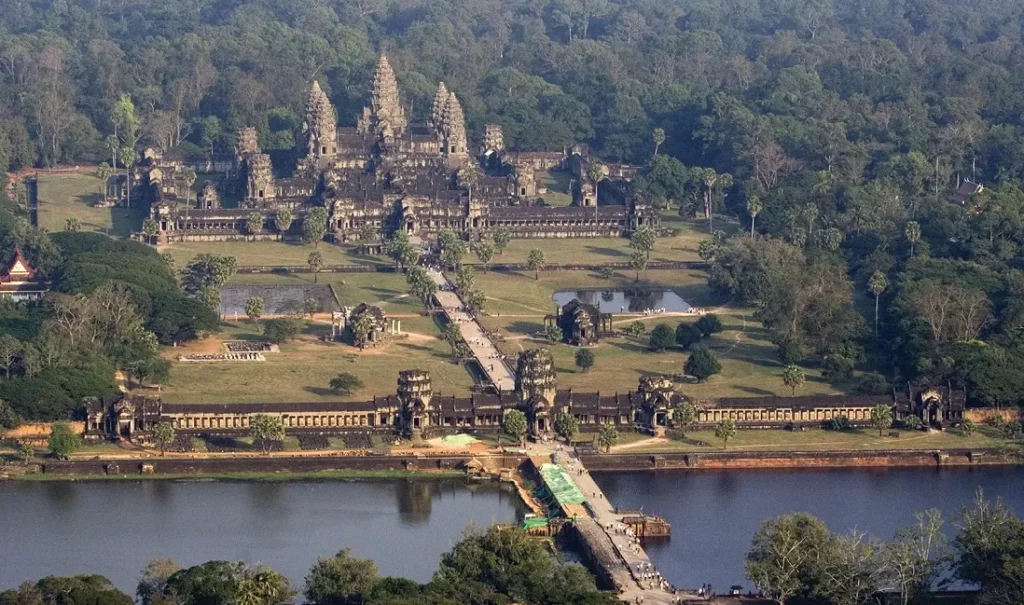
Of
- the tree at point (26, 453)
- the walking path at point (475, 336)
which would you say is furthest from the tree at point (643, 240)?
the tree at point (26, 453)

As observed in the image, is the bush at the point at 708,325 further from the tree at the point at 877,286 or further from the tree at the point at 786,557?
the tree at the point at 786,557

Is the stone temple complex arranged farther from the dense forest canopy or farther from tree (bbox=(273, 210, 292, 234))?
the dense forest canopy

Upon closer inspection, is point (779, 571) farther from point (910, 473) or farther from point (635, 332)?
point (635, 332)

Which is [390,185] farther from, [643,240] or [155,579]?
[155,579]

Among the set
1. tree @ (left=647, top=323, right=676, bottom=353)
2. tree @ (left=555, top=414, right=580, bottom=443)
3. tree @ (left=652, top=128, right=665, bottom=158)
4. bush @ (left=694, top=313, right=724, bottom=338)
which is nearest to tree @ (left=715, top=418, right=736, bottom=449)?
tree @ (left=555, top=414, right=580, bottom=443)

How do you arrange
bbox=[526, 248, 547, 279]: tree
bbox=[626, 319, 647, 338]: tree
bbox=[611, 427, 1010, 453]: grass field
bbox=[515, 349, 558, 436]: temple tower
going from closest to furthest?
bbox=[611, 427, 1010, 453]: grass field, bbox=[515, 349, 558, 436]: temple tower, bbox=[626, 319, 647, 338]: tree, bbox=[526, 248, 547, 279]: tree

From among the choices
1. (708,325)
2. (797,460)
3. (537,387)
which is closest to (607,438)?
(537,387)
